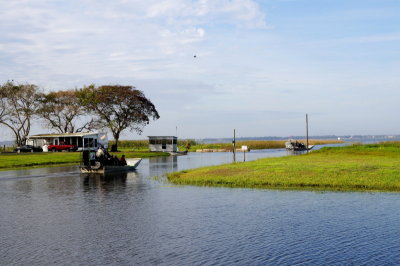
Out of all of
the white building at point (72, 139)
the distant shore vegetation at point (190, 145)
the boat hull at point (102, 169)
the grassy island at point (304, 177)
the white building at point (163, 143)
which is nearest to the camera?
the grassy island at point (304, 177)

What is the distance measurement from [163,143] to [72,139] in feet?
72.0

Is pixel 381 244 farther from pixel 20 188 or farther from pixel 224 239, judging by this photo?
pixel 20 188

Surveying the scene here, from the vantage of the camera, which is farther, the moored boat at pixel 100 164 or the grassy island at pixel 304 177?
the moored boat at pixel 100 164

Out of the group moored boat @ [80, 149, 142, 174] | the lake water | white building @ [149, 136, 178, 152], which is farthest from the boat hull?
white building @ [149, 136, 178, 152]

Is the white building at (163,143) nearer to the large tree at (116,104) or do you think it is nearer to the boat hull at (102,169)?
the large tree at (116,104)

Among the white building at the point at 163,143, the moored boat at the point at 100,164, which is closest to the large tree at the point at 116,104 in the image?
the white building at the point at 163,143

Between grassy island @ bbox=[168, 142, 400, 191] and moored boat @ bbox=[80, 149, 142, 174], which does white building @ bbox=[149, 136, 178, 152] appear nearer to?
moored boat @ bbox=[80, 149, 142, 174]

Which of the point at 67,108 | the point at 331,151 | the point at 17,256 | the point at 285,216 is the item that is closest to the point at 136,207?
A: the point at 285,216

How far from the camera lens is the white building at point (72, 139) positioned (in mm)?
95062

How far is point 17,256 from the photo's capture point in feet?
56.6

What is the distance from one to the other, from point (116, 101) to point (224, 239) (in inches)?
3562

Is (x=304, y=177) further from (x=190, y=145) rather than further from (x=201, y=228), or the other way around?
(x=190, y=145)

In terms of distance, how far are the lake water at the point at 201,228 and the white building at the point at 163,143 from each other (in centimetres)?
7291

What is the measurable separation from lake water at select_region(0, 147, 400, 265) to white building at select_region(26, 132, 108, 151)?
61.4 metres
